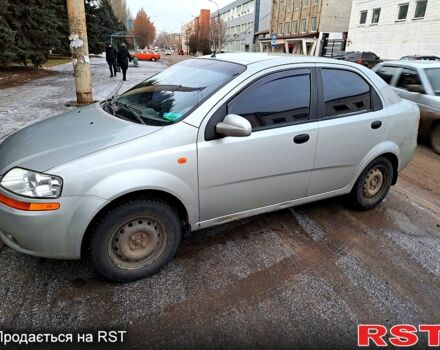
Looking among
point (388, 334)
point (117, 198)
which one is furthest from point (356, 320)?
point (117, 198)

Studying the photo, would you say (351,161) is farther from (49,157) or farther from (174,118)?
(49,157)

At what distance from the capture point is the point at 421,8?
26.3m

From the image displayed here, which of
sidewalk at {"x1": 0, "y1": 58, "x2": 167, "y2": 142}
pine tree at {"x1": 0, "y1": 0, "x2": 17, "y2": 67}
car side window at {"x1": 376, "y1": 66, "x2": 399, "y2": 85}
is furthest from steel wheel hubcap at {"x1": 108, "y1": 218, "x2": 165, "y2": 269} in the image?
pine tree at {"x1": 0, "y1": 0, "x2": 17, "y2": 67}

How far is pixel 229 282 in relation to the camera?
2.79m

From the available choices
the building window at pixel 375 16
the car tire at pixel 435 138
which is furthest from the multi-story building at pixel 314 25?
the car tire at pixel 435 138

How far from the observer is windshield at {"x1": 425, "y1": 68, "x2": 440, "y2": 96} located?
22.2 feet

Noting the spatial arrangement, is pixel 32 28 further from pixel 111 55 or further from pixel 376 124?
pixel 376 124

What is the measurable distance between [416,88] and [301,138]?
5183mm

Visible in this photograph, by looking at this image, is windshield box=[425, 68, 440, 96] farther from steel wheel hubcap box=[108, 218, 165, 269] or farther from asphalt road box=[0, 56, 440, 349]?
steel wheel hubcap box=[108, 218, 165, 269]

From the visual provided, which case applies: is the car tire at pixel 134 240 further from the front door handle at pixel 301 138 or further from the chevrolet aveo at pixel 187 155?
the front door handle at pixel 301 138

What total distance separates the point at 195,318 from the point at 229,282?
0.47m

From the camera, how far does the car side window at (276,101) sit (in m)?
2.94

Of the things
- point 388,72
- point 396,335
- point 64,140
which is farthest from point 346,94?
point 388,72

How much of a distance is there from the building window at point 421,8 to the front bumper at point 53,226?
102 feet
